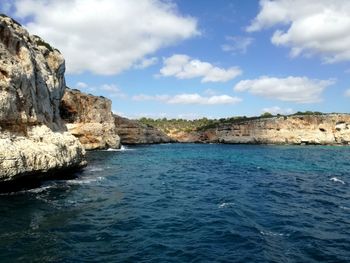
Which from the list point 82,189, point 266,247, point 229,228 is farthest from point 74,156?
point 266,247

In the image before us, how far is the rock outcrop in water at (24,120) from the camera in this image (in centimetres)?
2586

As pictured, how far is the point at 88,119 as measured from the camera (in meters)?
79.4

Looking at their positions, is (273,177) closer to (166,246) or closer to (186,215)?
(186,215)

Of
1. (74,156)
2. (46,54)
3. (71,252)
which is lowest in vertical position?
(71,252)

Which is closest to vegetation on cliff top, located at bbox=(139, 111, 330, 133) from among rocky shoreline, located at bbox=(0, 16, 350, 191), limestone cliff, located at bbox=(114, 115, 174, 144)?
limestone cliff, located at bbox=(114, 115, 174, 144)

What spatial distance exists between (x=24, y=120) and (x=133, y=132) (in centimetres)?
8966

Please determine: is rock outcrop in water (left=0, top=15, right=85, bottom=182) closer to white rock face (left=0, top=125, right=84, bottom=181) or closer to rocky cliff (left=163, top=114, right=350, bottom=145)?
white rock face (left=0, top=125, right=84, bottom=181)

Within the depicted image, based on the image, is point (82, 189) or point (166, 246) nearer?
point (166, 246)

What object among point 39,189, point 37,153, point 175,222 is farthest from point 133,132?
point 175,222

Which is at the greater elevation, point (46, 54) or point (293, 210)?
point (46, 54)

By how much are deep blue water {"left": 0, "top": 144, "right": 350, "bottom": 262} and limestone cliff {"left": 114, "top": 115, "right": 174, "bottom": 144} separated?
261ft

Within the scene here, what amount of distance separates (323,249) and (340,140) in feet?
378

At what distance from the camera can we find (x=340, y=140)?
122 meters

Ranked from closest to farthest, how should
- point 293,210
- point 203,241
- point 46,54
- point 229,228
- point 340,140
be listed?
point 203,241 → point 229,228 → point 293,210 → point 46,54 → point 340,140
